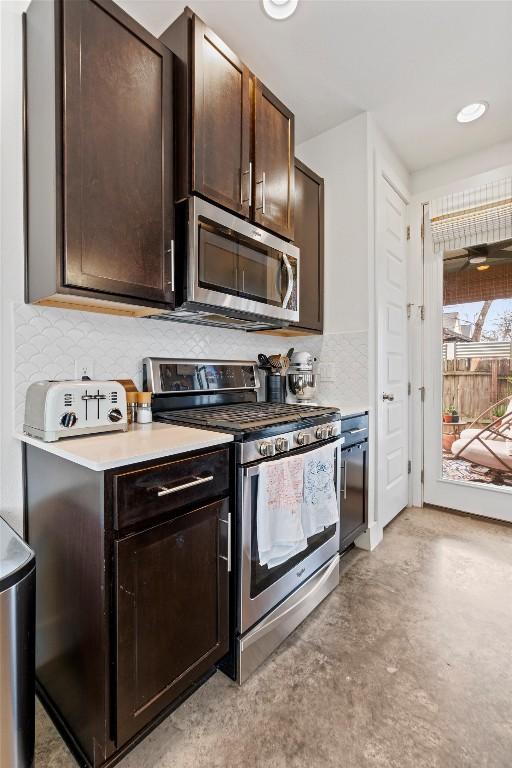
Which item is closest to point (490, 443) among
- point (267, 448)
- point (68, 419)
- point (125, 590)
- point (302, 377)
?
point (302, 377)

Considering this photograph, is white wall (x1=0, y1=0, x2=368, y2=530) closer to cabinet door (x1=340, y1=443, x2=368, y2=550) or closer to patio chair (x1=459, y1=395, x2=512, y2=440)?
cabinet door (x1=340, y1=443, x2=368, y2=550)

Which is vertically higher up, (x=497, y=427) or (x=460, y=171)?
(x=460, y=171)

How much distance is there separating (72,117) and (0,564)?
1399 mm

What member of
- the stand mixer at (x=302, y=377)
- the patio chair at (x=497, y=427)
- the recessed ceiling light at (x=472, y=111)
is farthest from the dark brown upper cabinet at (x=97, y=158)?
the patio chair at (x=497, y=427)

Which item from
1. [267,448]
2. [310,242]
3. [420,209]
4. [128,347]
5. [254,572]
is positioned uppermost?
[420,209]

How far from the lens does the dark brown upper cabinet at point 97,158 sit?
3.93ft

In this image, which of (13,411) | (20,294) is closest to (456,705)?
(13,411)

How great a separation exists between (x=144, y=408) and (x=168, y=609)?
77cm

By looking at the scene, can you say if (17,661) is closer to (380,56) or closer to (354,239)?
(354,239)

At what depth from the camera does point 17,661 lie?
0.92 metres

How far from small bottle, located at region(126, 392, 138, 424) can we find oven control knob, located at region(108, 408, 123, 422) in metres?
0.22

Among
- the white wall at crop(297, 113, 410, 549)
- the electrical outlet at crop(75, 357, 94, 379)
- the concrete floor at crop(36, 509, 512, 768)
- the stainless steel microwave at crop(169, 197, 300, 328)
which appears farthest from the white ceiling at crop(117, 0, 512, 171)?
the concrete floor at crop(36, 509, 512, 768)

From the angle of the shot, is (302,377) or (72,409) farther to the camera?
(302,377)

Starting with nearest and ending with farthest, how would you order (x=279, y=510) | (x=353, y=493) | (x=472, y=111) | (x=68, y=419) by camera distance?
(x=68, y=419)
(x=279, y=510)
(x=353, y=493)
(x=472, y=111)
